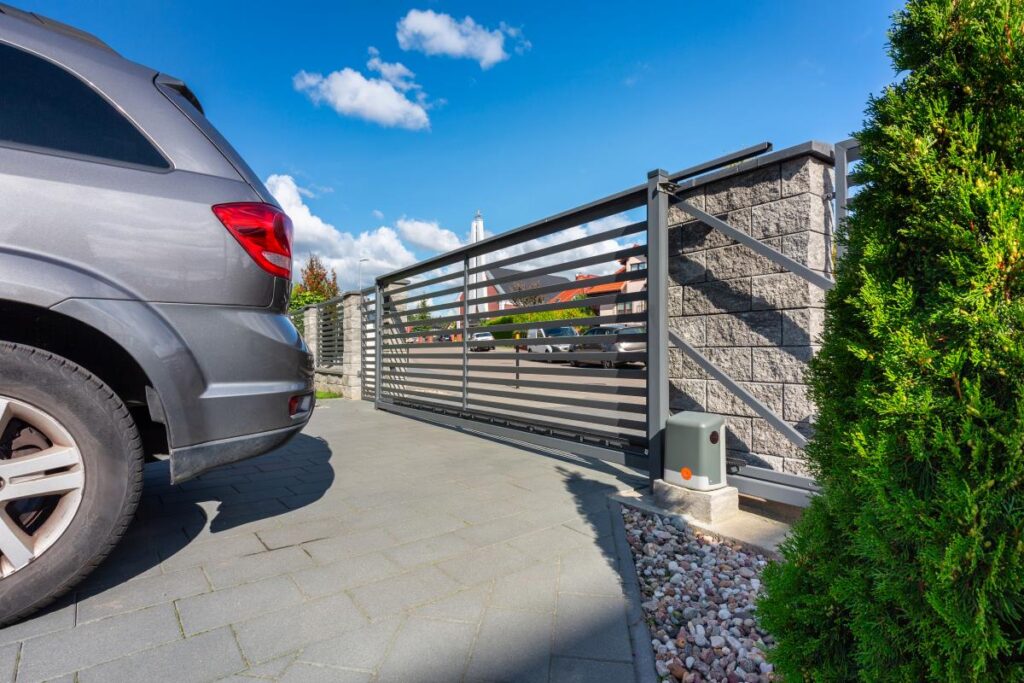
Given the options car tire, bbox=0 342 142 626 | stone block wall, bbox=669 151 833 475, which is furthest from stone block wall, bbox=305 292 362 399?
car tire, bbox=0 342 142 626

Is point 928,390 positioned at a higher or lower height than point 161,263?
lower

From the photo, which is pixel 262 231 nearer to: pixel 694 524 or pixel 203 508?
pixel 203 508

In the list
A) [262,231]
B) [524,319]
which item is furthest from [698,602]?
[524,319]

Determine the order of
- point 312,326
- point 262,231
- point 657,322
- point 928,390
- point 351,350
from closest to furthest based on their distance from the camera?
1. point 928,390
2. point 262,231
3. point 657,322
4. point 351,350
5. point 312,326

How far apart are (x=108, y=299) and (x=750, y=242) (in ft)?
10.5

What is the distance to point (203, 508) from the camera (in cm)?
316

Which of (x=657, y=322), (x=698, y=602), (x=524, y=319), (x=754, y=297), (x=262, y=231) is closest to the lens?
(x=698, y=602)

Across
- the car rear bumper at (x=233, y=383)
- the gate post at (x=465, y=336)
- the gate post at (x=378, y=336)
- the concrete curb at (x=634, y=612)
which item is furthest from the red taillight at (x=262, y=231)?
the gate post at (x=378, y=336)

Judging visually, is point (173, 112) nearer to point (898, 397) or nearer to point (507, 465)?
point (898, 397)

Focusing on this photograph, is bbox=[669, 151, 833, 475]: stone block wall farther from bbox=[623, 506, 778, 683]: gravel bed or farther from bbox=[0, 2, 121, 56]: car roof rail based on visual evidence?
bbox=[0, 2, 121, 56]: car roof rail

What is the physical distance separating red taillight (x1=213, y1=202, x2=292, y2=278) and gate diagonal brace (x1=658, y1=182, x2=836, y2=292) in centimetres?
248

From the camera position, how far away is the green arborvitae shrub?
2.79 feet

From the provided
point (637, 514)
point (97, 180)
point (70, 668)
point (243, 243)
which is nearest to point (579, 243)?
point (637, 514)

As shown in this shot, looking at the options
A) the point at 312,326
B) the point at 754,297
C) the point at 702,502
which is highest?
the point at 312,326
